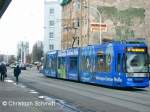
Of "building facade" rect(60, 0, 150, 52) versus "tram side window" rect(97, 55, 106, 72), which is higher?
"building facade" rect(60, 0, 150, 52)

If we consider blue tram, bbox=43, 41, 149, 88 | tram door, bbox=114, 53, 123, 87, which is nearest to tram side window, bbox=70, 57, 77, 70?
blue tram, bbox=43, 41, 149, 88

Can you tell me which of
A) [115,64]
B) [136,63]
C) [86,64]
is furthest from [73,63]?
A: [136,63]

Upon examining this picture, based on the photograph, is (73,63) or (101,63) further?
(73,63)

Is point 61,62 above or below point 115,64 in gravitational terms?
above

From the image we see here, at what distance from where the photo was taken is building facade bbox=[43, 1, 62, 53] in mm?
143250

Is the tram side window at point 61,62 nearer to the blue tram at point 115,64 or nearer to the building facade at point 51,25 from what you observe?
the blue tram at point 115,64

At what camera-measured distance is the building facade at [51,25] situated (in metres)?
143

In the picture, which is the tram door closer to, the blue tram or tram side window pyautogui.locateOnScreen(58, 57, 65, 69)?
the blue tram

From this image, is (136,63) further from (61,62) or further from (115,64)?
(61,62)

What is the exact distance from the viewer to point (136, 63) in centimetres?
3472

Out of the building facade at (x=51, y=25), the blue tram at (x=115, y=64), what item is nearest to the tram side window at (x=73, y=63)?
the blue tram at (x=115, y=64)

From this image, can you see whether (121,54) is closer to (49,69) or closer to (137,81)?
(137,81)

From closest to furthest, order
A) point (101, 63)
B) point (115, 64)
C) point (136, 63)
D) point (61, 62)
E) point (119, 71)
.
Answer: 1. point (136, 63)
2. point (119, 71)
3. point (115, 64)
4. point (101, 63)
5. point (61, 62)

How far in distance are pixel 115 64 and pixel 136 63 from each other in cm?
150
